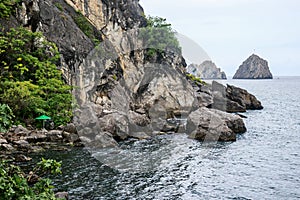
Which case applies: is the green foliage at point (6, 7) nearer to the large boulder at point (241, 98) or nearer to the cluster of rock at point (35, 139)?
the cluster of rock at point (35, 139)

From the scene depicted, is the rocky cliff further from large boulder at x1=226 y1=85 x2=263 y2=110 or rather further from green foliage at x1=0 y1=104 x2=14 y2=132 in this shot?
green foliage at x1=0 y1=104 x2=14 y2=132

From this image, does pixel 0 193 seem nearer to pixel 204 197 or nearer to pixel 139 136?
pixel 204 197

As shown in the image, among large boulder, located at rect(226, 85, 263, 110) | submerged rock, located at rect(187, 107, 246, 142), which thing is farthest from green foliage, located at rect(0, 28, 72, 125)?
large boulder, located at rect(226, 85, 263, 110)

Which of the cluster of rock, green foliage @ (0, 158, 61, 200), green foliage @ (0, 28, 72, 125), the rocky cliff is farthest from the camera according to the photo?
the rocky cliff

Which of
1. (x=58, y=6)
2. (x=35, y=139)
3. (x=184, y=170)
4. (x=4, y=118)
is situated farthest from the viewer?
(x=58, y=6)

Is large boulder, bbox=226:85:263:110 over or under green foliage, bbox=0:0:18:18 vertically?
under

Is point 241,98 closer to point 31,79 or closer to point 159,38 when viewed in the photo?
point 159,38

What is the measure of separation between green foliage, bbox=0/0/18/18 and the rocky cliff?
0.69m

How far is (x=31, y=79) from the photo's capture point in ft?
115

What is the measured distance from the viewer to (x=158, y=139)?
1321 inches

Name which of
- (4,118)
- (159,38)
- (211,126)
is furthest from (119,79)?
(4,118)

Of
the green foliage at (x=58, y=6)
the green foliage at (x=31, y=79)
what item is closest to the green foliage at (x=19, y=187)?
the green foliage at (x=31, y=79)

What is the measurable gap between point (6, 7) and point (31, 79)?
8342 mm

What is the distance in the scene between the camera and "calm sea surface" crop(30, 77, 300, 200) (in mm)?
18062
